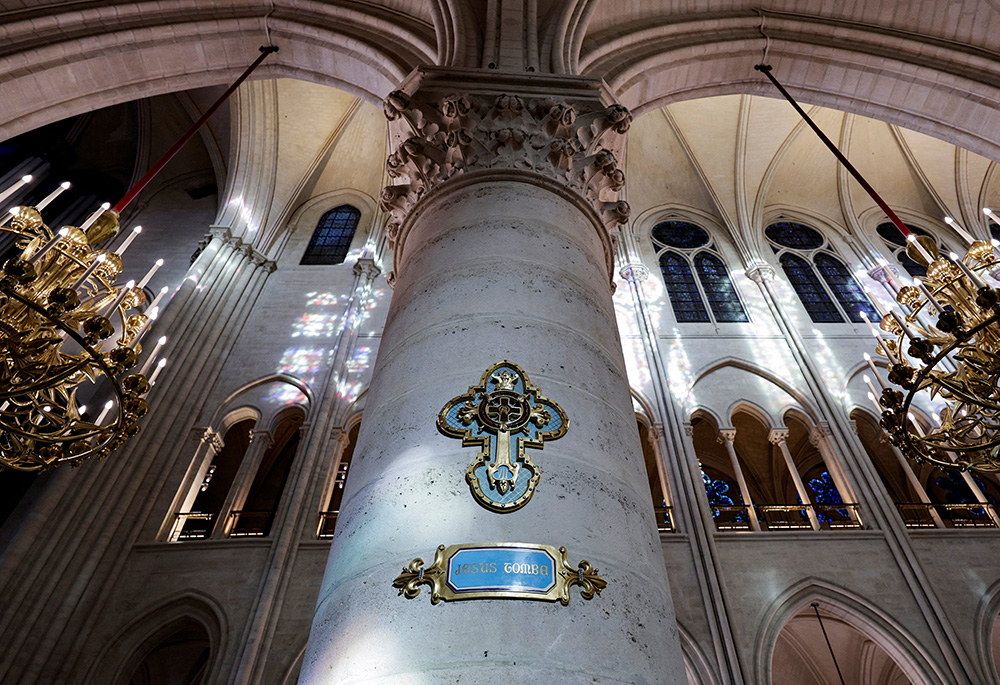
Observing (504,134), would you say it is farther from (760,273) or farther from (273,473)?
(273,473)

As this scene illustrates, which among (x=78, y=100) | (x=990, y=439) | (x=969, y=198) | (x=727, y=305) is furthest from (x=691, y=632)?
(x=969, y=198)

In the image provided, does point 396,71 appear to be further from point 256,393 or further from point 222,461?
point 222,461

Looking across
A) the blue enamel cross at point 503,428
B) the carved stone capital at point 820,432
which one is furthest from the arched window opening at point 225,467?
the blue enamel cross at point 503,428

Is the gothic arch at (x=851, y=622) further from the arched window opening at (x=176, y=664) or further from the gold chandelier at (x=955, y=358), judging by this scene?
the arched window opening at (x=176, y=664)

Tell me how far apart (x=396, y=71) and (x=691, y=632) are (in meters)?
6.96

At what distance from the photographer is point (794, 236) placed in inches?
547

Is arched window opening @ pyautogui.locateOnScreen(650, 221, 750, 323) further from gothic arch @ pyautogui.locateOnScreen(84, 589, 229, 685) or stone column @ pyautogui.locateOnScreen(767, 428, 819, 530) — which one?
gothic arch @ pyautogui.locateOnScreen(84, 589, 229, 685)

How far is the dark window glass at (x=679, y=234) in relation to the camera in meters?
13.6

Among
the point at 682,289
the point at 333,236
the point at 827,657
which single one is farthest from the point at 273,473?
the point at 827,657

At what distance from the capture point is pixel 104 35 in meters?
6.72

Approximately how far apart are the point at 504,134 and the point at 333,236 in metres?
9.36

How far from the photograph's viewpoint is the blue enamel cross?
253cm

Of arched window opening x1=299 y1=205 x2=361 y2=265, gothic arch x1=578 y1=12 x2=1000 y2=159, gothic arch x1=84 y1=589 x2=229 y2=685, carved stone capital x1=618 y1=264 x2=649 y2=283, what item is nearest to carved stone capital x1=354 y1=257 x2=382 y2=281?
arched window opening x1=299 y1=205 x2=361 y2=265

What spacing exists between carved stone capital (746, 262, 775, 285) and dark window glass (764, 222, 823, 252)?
141cm
